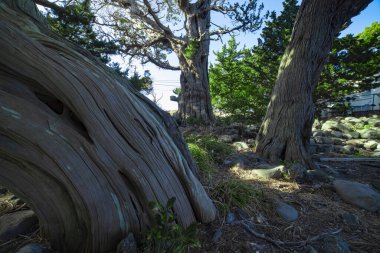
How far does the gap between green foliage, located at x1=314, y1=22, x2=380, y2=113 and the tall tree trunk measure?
14.1 feet

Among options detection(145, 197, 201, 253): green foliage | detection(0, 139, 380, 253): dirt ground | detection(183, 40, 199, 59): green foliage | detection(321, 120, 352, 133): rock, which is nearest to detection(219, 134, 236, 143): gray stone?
detection(0, 139, 380, 253): dirt ground

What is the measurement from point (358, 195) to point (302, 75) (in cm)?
232

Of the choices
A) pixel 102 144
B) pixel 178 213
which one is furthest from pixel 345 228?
pixel 102 144

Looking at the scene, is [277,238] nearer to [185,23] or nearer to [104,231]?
[104,231]

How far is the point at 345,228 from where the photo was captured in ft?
7.95

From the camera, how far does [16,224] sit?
5.89 ft

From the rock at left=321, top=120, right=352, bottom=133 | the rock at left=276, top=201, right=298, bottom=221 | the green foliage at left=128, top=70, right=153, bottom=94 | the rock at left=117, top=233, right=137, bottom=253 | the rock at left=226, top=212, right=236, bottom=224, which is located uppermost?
the green foliage at left=128, top=70, right=153, bottom=94

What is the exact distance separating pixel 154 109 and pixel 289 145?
3.21 metres

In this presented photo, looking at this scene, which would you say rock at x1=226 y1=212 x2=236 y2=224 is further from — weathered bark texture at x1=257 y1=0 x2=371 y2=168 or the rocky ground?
weathered bark texture at x1=257 y1=0 x2=371 y2=168

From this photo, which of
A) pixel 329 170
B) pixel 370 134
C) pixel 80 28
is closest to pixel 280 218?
pixel 329 170

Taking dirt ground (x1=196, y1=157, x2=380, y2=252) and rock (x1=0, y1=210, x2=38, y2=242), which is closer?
rock (x1=0, y1=210, x2=38, y2=242)

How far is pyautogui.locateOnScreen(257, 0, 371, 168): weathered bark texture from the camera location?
4305 mm

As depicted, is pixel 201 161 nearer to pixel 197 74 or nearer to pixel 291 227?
pixel 291 227

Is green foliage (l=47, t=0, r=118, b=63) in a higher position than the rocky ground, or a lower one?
higher
